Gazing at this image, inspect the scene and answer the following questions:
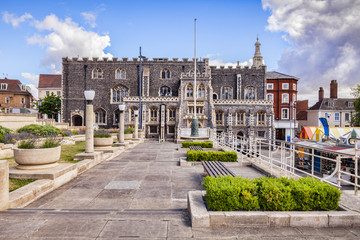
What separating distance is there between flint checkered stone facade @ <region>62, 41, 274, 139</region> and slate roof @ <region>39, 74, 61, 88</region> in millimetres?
20987

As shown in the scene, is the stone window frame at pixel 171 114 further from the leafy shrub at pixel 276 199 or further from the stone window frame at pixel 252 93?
the leafy shrub at pixel 276 199

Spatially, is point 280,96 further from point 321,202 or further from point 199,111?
point 321,202

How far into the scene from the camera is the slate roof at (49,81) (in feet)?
190

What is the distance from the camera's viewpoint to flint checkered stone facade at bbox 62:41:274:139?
120 feet

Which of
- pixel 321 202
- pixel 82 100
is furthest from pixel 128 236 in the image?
pixel 82 100

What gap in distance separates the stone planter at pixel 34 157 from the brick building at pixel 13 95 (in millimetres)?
54556

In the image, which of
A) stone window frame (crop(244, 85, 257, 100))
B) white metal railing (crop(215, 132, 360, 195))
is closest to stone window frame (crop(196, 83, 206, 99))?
stone window frame (crop(244, 85, 257, 100))

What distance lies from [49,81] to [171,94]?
3884 centimetres

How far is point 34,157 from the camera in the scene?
20.0 ft

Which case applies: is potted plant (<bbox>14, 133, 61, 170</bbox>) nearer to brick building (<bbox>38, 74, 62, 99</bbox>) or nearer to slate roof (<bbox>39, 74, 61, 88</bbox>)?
brick building (<bbox>38, 74, 62, 99</bbox>)

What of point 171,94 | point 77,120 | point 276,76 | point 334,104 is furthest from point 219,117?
point 334,104

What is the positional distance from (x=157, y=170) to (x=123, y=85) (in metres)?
35.6

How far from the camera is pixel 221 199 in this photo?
3.89 meters

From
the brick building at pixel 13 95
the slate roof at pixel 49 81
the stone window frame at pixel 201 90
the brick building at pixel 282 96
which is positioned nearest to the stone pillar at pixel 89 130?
the stone window frame at pixel 201 90
